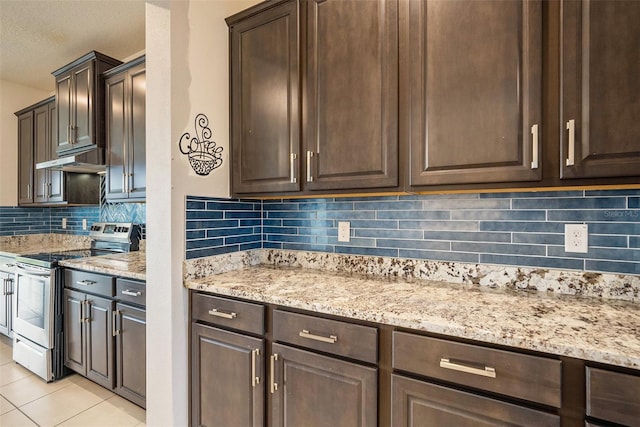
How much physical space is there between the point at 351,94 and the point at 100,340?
228cm

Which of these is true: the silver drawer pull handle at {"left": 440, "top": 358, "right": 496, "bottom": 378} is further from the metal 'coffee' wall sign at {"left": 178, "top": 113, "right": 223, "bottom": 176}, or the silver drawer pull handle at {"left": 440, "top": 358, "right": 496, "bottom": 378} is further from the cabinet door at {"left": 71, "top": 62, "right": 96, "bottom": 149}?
the cabinet door at {"left": 71, "top": 62, "right": 96, "bottom": 149}

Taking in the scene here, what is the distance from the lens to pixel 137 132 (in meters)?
2.42

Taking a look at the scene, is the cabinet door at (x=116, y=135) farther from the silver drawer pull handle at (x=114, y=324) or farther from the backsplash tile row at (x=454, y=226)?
the backsplash tile row at (x=454, y=226)

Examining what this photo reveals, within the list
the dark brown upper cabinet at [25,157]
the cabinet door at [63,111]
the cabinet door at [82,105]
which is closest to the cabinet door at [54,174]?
the cabinet door at [63,111]

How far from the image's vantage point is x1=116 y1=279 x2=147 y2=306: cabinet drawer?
6.21 ft

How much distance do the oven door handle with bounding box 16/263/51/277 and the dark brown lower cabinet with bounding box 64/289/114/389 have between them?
21cm

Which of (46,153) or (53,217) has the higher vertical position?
(46,153)

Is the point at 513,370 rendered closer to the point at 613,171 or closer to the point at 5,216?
the point at 613,171

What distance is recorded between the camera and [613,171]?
1010 millimetres

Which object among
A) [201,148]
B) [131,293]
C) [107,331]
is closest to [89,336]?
[107,331]

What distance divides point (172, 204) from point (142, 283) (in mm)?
Answer: 682

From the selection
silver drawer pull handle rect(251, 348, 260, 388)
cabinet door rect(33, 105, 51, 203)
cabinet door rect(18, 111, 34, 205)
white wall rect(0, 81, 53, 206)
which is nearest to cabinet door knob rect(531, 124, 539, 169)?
silver drawer pull handle rect(251, 348, 260, 388)

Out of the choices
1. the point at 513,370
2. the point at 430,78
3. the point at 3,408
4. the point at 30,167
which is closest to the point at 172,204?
the point at 430,78

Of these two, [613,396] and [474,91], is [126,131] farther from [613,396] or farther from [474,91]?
[613,396]
